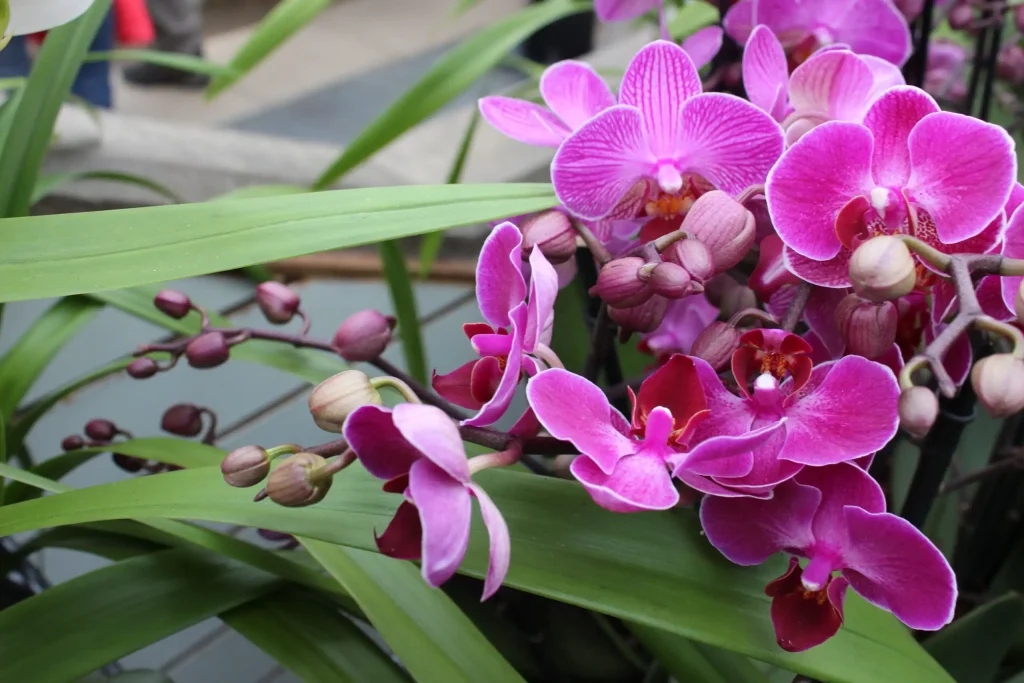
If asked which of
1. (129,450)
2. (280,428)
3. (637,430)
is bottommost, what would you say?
(280,428)

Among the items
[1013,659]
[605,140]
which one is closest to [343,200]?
[605,140]

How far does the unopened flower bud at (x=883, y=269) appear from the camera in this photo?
0.61 feet

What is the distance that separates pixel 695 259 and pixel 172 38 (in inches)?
80.3

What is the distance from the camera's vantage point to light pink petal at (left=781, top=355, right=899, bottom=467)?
0.20 m

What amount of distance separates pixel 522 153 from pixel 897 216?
0.92 metres

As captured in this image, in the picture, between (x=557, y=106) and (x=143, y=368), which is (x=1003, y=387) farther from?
(x=143, y=368)

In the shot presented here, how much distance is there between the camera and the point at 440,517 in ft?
0.56

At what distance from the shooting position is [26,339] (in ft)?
1.44

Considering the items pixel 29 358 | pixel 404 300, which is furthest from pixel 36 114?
pixel 404 300

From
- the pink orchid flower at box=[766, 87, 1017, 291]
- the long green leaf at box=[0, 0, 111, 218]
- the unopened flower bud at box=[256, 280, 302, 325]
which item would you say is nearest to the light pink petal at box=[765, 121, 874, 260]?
the pink orchid flower at box=[766, 87, 1017, 291]

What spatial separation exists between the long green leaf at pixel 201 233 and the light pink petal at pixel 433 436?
0.26ft

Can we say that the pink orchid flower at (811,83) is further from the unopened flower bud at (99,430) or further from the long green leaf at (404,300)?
the unopened flower bud at (99,430)

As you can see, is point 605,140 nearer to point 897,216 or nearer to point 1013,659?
point 897,216

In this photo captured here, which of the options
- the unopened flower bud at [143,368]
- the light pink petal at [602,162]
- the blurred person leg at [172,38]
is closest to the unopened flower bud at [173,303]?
the unopened flower bud at [143,368]
